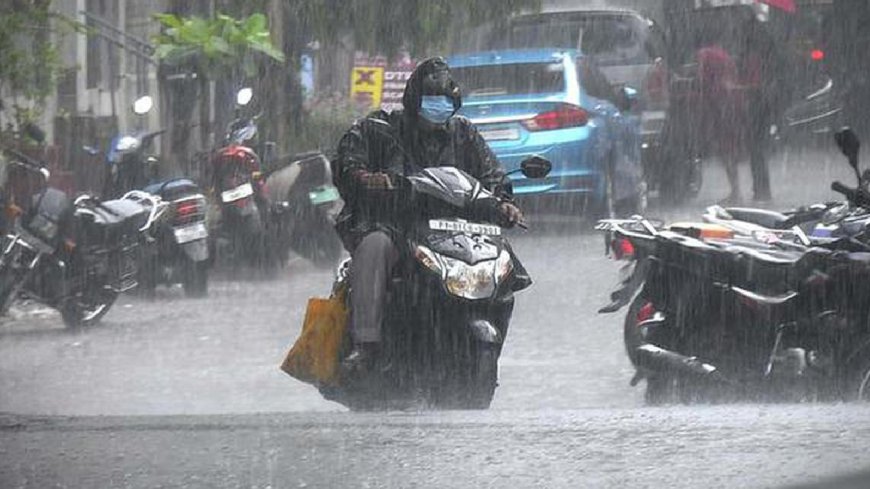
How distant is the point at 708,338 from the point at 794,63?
1681 cm

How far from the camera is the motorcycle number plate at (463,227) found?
27.0 ft

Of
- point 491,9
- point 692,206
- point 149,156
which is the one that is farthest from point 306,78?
point 149,156

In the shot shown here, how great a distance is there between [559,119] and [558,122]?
3cm

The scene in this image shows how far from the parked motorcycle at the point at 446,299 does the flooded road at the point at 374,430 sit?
27 cm

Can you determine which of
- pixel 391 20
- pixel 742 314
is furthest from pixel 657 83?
pixel 742 314

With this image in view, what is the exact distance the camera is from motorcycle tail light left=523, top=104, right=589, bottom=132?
17328 mm

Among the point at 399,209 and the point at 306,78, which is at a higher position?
the point at 399,209

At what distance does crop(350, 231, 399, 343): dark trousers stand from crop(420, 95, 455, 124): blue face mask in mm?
593

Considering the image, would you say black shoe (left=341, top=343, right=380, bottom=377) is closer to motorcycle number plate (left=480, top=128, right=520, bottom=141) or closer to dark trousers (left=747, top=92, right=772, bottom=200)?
motorcycle number plate (left=480, top=128, right=520, bottom=141)

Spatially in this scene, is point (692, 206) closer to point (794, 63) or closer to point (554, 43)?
point (554, 43)

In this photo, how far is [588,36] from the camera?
879 inches

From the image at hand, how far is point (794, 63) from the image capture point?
83.2 feet

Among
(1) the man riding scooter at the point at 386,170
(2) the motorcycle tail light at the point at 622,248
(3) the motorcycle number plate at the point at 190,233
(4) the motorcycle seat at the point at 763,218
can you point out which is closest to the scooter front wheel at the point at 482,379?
(1) the man riding scooter at the point at 386,170

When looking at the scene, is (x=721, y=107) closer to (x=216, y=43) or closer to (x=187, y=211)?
(x=216, y=43)
